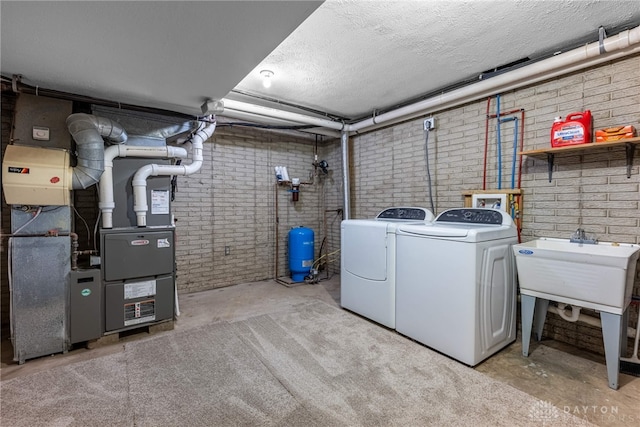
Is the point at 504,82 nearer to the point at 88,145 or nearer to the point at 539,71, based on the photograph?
the point at 539,71

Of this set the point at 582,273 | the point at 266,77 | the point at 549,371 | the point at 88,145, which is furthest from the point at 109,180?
the point at 549,371

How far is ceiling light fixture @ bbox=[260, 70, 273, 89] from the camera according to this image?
3.04 m

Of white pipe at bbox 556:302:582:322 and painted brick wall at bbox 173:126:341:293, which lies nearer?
white pipe at bbox 556:302:582:322

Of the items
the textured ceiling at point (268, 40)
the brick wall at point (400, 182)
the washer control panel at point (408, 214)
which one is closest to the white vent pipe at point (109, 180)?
the textured ceiling at point (268, 40)

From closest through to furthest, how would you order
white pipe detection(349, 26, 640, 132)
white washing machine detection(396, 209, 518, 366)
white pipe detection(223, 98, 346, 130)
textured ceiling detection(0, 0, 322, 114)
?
textured ceiling detection(0, 0, 322, 114) < white pipe detection(349, 26, 640, 132) < white washing machine detection(396, 209, 518, 366) < white pipe detection(223, 98, 346, 130)

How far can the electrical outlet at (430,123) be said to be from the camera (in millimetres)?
3795

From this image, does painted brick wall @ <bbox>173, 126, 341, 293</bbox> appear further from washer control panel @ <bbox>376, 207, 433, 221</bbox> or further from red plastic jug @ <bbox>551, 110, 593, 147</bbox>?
red plastic jug @ <bbox>551, 110, 593, 147</bbox>

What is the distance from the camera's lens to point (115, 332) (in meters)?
2.87

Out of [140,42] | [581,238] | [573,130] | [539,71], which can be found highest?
[539,71]

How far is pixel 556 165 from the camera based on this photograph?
2.81 meters

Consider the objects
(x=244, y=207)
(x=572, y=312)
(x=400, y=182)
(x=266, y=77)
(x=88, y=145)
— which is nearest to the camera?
(x=572, y=312)

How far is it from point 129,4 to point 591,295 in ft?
11.5

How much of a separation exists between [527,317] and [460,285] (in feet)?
2.42

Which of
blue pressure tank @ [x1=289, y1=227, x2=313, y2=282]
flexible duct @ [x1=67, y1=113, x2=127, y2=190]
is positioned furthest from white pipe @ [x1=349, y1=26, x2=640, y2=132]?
flexible duct @ [x1=67, y1=113, x2=127, y2=190]
